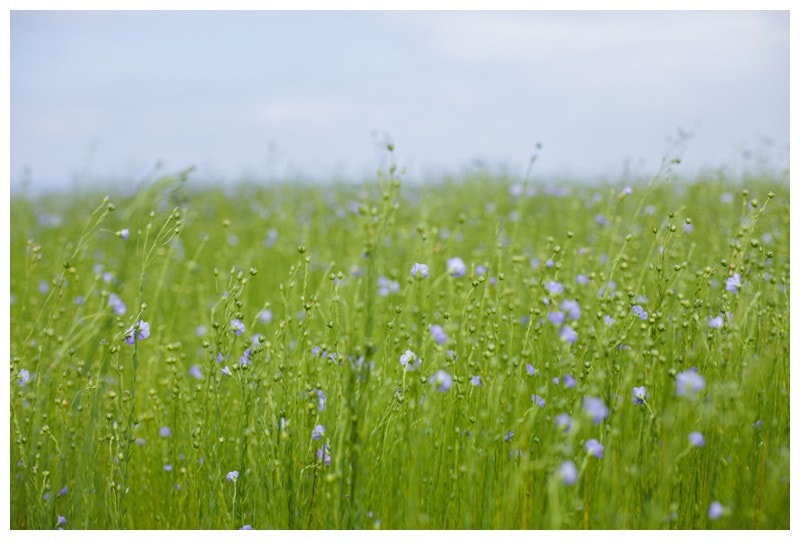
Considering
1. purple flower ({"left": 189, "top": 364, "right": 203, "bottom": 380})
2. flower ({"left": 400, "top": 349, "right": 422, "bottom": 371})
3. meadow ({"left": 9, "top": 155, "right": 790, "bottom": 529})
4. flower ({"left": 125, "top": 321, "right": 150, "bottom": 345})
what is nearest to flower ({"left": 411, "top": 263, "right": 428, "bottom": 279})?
meadow ({"left": 9, "top": 155, "right": 790, "bottom": 529})

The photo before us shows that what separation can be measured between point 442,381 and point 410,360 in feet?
→ 0.72

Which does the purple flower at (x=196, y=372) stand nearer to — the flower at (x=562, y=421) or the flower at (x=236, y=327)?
the flower at (x=236, y=327)

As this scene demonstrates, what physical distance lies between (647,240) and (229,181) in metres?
6.36

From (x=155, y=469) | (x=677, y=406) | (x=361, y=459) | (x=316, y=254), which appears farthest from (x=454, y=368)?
(x=316, y=254)

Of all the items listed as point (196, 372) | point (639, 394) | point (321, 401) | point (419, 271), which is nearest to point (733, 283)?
point (639, 394)

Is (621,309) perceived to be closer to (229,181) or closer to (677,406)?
(677,406)

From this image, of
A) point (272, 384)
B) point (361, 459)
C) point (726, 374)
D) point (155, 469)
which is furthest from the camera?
point (155, 469)

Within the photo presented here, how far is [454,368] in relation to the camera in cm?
199

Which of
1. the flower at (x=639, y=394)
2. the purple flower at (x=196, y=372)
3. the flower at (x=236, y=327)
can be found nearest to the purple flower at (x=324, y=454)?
the flower at (x=236, y=327)

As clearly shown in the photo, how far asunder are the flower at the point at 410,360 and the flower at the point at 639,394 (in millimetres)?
579

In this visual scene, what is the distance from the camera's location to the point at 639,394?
179 cm

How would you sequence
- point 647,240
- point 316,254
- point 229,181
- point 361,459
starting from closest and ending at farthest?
1. point 361,459
2. point 647,240
3. point 316,254
4. point 229,181

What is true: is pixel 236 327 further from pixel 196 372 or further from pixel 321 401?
pixel 196 372
